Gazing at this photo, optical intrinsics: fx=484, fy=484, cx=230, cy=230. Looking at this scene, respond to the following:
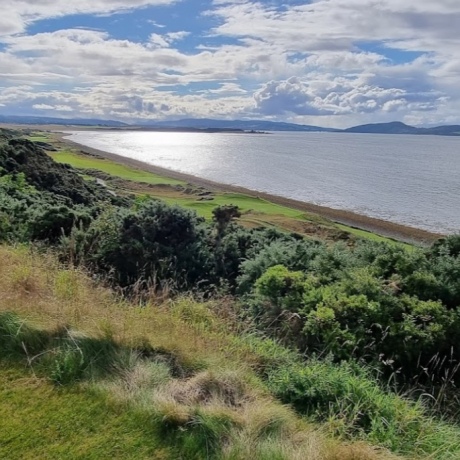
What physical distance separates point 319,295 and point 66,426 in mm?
4078

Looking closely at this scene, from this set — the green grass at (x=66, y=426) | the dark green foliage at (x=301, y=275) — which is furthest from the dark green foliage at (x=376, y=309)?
the green grass at (x=66, y=426)

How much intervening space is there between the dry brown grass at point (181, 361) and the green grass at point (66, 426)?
0.63ft

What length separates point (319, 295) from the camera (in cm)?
679

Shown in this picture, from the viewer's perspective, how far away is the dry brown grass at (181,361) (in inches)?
135

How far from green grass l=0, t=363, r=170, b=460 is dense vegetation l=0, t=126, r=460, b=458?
30 cm

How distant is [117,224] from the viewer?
1050 centimetres

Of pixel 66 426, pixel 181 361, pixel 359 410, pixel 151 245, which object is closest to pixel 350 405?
pixel 359 410

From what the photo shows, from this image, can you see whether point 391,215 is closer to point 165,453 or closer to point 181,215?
point 181,215

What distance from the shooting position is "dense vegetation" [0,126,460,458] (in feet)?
13.4

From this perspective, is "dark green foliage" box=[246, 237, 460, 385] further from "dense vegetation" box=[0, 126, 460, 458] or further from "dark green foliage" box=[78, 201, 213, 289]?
"dark green foliage" box=[78, 201, 213, 289]

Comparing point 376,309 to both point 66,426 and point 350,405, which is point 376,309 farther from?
A: point 66,426

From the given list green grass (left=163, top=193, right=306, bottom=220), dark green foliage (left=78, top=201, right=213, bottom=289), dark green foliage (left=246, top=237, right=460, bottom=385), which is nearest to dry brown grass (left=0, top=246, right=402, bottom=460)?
dark green foliage (left=246, top=237, right=460, bottom=385)

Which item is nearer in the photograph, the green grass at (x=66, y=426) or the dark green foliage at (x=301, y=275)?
the green grass at (x=66, y=426)

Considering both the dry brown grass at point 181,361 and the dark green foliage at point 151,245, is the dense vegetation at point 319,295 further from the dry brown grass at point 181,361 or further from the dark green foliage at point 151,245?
the dry brown grass at point 181,361
